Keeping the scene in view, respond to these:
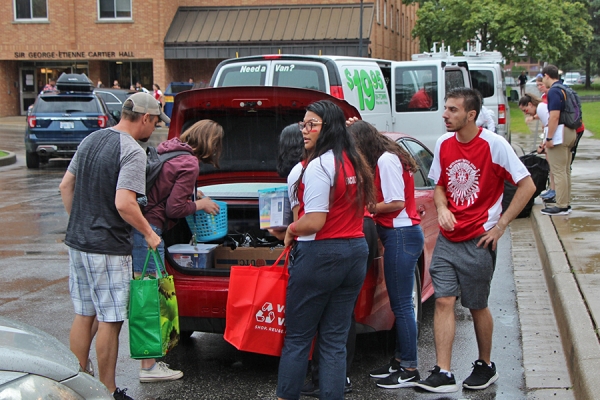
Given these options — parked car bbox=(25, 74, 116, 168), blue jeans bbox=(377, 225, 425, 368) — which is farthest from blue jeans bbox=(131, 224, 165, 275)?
parked car bbox=(25, 74, 116, 168)

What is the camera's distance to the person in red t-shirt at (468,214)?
4918 mm

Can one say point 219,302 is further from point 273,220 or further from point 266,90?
point 266,90

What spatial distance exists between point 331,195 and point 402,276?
1.28 meters

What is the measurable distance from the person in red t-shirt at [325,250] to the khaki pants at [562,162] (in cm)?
677

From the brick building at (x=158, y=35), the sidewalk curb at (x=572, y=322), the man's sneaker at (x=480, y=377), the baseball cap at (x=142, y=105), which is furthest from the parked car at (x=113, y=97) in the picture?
the man's sneaker at (x=480, y=377)

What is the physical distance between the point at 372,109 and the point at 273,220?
7.42 meters

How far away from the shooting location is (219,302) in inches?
203

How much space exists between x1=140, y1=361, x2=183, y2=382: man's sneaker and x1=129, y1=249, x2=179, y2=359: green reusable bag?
470 millimetres

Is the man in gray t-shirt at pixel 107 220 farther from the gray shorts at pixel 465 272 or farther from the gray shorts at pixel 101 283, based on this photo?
the gray shorts at pixel 465 272

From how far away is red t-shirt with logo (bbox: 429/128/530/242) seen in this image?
16.1ft

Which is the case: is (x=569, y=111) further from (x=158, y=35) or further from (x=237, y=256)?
(x=158, y=35)

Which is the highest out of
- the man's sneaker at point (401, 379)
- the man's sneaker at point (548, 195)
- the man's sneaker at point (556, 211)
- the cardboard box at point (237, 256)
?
the cardboard box at point (237, 256)

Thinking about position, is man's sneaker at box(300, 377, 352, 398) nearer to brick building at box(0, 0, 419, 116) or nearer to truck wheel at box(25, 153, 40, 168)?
truck wheel at box(25, 153, 40, 168)

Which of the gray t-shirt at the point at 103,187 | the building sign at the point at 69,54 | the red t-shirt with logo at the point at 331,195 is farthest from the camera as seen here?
the building sign at the point at 69,54
